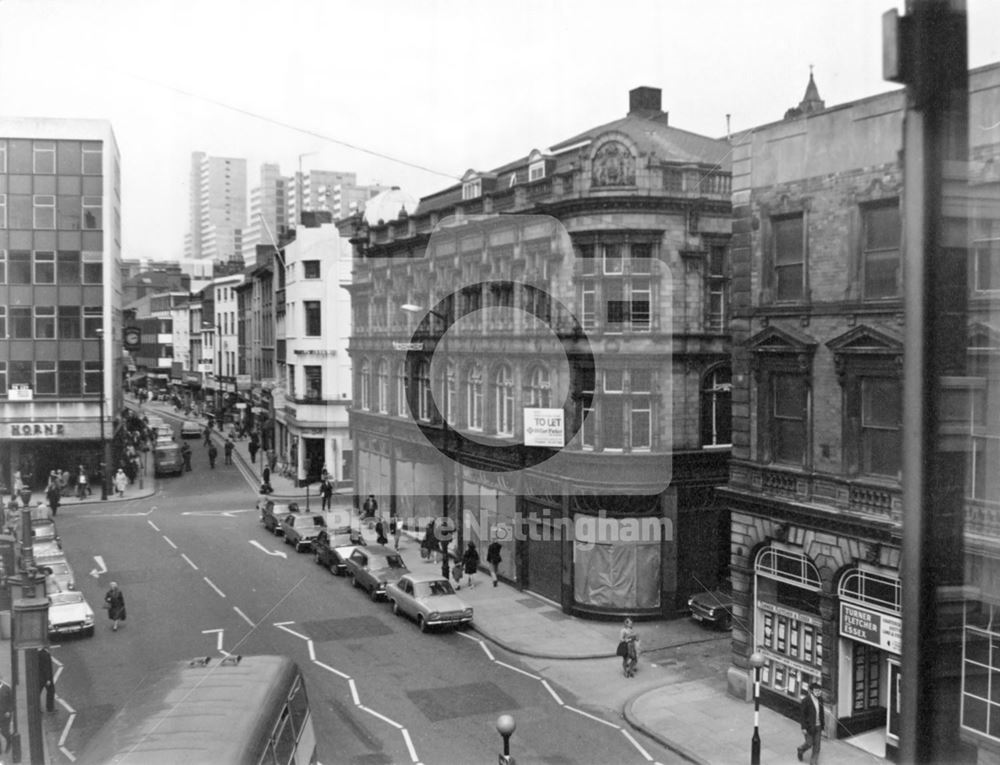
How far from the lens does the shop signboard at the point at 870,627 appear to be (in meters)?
14.6

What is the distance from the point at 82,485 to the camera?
39.7 metres

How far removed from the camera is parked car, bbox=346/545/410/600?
2472 cm

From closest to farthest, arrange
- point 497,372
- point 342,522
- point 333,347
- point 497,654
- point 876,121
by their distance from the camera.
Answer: point 876,121
point 497,654
point 497,372
point 342,522
point 333,347

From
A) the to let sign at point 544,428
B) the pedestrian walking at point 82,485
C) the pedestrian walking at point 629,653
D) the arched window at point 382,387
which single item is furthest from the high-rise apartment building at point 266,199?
the pedestrian walking at point 629,653

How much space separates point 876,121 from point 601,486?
39.2 feet

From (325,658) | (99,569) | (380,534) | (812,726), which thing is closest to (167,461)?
(99,569)

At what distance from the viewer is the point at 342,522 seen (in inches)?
1437

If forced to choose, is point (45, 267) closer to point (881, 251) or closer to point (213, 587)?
point (213, 587)

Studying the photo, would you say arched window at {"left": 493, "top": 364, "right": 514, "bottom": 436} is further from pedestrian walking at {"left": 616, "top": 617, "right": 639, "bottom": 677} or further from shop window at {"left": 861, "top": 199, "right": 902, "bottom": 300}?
shop window at {"left": 861, "top": 199, "right": 902, "bottom": 300}

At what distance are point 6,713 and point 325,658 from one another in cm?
677

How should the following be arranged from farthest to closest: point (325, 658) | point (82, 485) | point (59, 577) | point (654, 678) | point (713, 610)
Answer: point (82, 485) < point (59, 577) < point (713, 610) < point (325, 658) < point (654, 678)

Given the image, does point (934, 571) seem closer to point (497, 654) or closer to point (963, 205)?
point (963, 205)

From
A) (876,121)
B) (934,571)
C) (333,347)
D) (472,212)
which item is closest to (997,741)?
(876,121)

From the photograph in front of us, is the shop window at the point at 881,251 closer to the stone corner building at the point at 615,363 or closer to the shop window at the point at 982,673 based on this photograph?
the shop window at the point at 982,673
